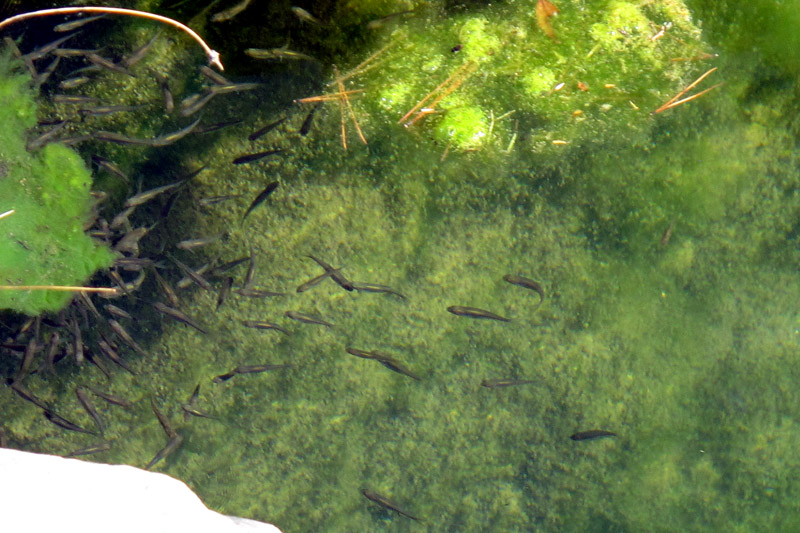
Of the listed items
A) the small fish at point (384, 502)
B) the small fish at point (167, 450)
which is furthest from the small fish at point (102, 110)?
the small fish at point (384, 502)

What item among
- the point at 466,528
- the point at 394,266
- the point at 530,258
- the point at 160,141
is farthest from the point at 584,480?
the point at 160,141

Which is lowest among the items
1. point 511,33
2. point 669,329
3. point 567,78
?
point 669,329

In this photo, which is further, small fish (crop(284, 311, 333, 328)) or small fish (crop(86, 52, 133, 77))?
small fish (crop(284, 311, 333, 328))

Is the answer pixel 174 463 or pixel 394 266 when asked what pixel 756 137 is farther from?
pixel 174 463

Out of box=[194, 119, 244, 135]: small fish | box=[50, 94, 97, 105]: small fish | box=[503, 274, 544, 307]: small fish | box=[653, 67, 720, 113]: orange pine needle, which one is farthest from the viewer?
box=[503, 274, 544, 307]: small fish

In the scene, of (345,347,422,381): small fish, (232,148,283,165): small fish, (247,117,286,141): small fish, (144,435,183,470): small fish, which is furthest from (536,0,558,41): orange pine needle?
(144,435,183,470): small fish

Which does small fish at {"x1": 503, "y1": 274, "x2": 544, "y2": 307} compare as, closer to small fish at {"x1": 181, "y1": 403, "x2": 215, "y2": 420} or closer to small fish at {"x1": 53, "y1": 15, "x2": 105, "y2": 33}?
small fish at {"x1": 181, "y1": 403, "x2": 215, "y2": 420}

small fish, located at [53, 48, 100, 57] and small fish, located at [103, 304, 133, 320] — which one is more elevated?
small fish, located at [53, 48, 100, 57]
